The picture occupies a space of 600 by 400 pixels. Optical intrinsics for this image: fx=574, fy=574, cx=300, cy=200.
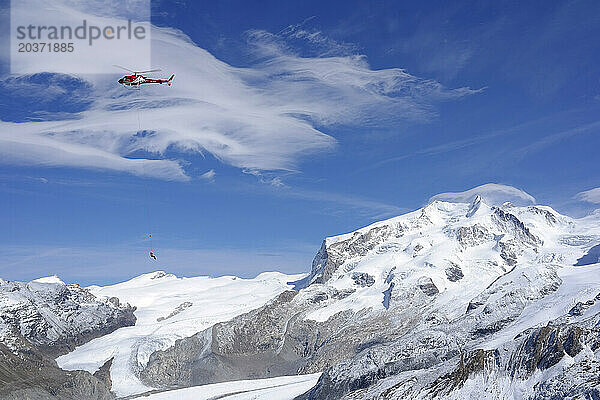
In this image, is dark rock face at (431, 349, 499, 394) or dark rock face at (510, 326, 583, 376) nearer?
dark rock face at (510, 326, 583, 376)

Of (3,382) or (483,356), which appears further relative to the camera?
(3,382)

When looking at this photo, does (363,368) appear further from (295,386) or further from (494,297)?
(494,297)

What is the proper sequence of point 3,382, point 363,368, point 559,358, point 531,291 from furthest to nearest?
1. point 3,382
2. point 531,291
3. point 363,368
4. point 559,358

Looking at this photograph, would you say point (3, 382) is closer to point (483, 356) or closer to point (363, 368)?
point (363, 368)

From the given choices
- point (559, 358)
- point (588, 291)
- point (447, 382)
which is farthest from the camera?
point (588, 291)

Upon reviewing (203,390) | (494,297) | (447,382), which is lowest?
(203,390)

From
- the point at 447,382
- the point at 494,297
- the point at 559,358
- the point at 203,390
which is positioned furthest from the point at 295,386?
the point at 559,358

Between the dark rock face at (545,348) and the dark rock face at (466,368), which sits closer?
the dark rock face at (545,348)

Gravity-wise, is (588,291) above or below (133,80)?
below

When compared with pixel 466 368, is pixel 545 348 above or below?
above

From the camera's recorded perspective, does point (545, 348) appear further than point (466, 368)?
No
